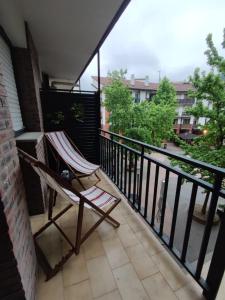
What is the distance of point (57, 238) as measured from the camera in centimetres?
157

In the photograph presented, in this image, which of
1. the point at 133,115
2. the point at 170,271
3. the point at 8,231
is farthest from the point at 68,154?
the point at 133,115

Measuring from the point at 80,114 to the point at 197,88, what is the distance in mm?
3286

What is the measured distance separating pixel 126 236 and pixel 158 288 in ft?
1.72

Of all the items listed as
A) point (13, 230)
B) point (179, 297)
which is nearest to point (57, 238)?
point (13, 230)

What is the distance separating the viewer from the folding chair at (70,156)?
7.76 feet

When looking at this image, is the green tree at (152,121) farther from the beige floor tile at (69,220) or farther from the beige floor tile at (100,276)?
the beige floor tile at (100,276)

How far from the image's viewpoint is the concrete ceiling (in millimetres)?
1635

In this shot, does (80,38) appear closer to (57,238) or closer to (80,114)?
(80,114)

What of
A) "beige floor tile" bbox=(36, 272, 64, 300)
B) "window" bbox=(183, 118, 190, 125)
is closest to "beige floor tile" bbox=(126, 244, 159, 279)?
"beige floor tile" bbox=(36, 272, 64, 300)

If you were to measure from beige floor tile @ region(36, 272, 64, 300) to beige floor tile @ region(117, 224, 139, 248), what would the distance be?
2.07 ft

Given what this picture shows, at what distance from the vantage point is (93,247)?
1477 mm

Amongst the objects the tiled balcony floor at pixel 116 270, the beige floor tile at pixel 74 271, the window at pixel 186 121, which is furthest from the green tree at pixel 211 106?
the window at pixel 186 121

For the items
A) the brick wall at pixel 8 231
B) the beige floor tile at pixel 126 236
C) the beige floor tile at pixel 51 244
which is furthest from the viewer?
the beige floor tile at pixel 126 236

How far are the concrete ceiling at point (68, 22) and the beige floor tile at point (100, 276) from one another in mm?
2510
